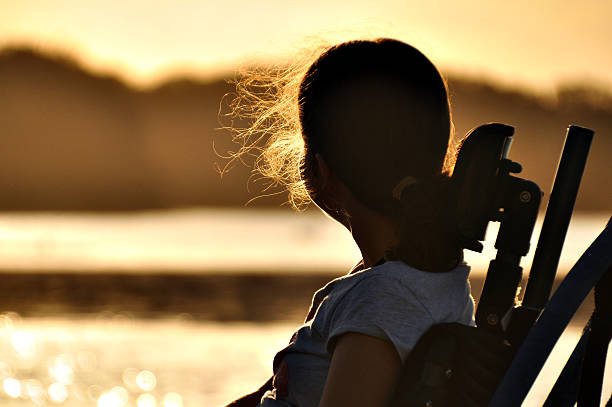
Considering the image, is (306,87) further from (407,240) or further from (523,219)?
(523,219)

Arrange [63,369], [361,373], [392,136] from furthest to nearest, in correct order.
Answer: [63,369] < [392,136] < [361,373]

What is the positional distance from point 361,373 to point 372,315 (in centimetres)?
8

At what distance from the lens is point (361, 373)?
1.28 metres

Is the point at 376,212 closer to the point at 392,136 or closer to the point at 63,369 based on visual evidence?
the point at 392,136

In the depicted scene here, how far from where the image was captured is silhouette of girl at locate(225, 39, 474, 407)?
130 centimetres

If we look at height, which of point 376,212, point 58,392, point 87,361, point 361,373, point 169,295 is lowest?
point 169,295

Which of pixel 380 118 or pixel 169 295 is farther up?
pixel 380 118

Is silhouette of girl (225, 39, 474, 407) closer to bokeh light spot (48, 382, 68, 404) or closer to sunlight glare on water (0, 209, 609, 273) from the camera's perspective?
bokeh light spot (48, 382, 68, 404)

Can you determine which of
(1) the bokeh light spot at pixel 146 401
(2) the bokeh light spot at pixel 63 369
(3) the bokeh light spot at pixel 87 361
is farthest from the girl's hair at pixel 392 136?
(3) the bokeh light spot at pixel 87 361

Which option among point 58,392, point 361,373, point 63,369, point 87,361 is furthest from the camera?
point 87,361

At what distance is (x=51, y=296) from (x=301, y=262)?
6898 mm

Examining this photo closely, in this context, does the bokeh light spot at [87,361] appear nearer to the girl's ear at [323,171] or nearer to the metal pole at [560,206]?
the girl's ear at [323,171]

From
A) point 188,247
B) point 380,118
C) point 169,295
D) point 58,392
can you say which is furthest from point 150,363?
point 188,247

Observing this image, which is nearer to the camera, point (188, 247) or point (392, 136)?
point (392, 136)
